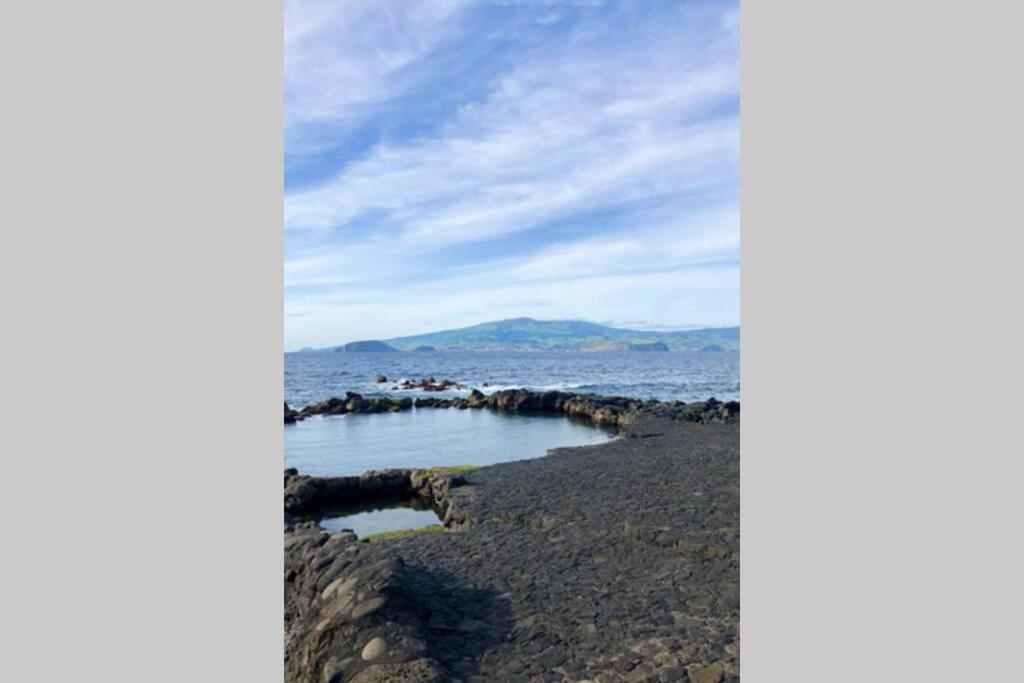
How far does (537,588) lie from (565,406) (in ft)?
102

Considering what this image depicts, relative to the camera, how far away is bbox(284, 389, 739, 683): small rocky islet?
5926mm

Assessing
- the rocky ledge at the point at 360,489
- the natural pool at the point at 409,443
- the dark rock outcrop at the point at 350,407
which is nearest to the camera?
the natural pool at the point at 409,443

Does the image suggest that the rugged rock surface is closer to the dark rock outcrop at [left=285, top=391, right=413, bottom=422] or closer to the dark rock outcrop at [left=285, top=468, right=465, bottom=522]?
the dark rock outcrop at [left=285, top=391, right=413, bottom=422]

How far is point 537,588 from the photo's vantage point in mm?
7754

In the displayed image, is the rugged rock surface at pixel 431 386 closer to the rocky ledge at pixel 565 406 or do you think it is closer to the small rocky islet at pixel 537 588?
the rocky ledge at pixel 565 406

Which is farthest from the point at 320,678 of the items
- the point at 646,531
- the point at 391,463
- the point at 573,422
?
the point at 573,422

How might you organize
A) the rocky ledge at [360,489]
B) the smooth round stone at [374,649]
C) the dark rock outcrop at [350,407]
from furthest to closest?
the dark rock outcrop at [350,407], the rocky ledge at [360,489], the smooth round stone at [374,649]

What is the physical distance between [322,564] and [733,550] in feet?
18.5

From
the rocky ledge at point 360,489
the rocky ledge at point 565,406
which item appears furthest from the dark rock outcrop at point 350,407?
the rocky ledge at point 360,489

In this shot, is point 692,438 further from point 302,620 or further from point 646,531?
point 302,620

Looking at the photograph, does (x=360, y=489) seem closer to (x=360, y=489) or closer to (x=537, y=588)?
(x=360, y=489)

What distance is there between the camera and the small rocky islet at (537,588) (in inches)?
233

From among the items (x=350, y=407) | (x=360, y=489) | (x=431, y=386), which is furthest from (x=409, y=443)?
(x=431, y=386)

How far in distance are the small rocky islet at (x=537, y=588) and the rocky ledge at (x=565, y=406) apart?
1389cm
